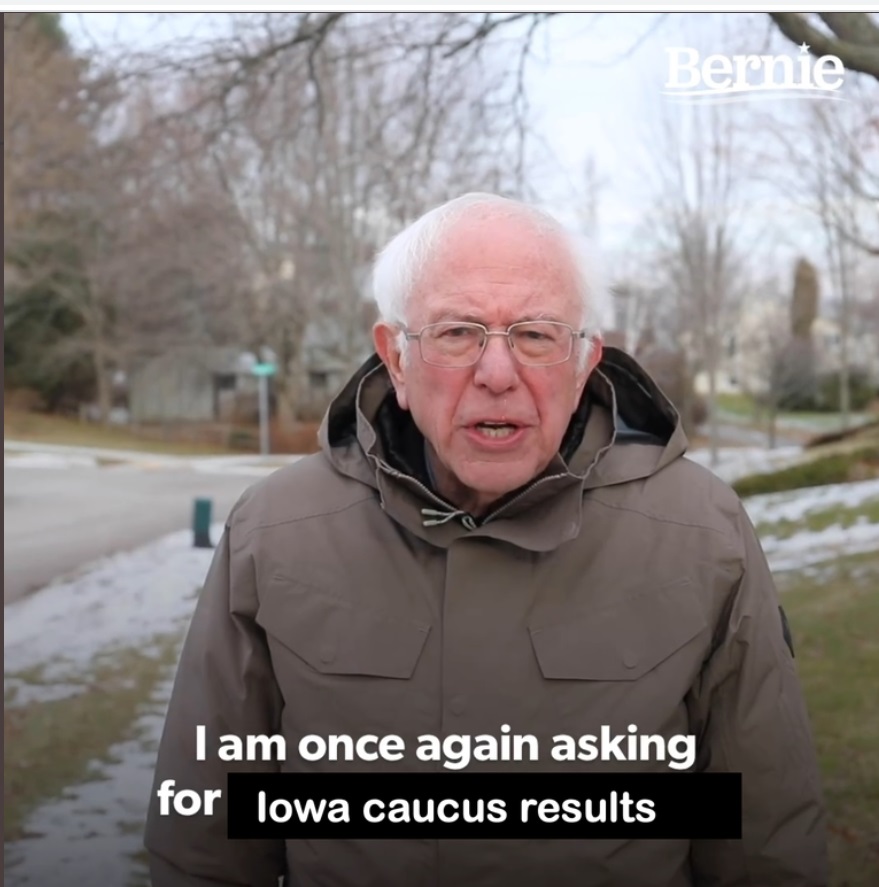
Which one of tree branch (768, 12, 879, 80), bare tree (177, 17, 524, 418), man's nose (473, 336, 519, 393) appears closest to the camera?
man's nose (473, 336, 519, 393)

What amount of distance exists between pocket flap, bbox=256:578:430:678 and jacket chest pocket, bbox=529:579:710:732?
8.1 inches

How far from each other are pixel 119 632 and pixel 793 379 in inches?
59.4

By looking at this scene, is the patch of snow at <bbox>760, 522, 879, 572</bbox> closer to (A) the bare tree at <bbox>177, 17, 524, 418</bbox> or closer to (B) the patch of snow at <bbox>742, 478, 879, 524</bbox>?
(B) the patch of snow at <bbox>742, 478, 879, 524</bbox>

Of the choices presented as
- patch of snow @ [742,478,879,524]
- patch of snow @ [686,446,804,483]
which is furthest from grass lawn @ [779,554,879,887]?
patch of snow @ [686,446,804,483]

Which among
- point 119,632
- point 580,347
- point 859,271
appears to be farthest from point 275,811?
point 859,271

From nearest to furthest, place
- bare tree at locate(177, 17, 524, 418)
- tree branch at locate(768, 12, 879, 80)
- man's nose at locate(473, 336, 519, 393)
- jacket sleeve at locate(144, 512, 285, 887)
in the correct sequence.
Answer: man's nose at locate(473, 336, 519, 393), jacket sleeve at locate(144, 512, 285, 887), tree branch at locate(768, 12, 879, 80), bare tree at locate(177, 17, 524, 418)

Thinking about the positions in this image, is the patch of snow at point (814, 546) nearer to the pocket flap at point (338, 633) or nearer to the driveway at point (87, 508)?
the pocket flap at point (338, 633)

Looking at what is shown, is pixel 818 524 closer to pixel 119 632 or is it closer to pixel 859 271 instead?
pixel 859 271

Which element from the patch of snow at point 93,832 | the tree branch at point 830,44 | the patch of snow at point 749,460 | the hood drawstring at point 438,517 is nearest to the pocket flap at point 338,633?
the hood drawstring at point 438,517

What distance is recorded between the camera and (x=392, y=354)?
152 centimetres

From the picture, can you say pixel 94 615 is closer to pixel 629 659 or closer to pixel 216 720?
pixel 216 720

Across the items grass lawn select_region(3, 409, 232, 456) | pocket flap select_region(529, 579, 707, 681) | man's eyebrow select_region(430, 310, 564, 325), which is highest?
man's eyebrow select_region(430, 310, 564, 325)

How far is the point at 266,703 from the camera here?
1566 millimetres

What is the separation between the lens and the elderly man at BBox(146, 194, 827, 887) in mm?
1435
